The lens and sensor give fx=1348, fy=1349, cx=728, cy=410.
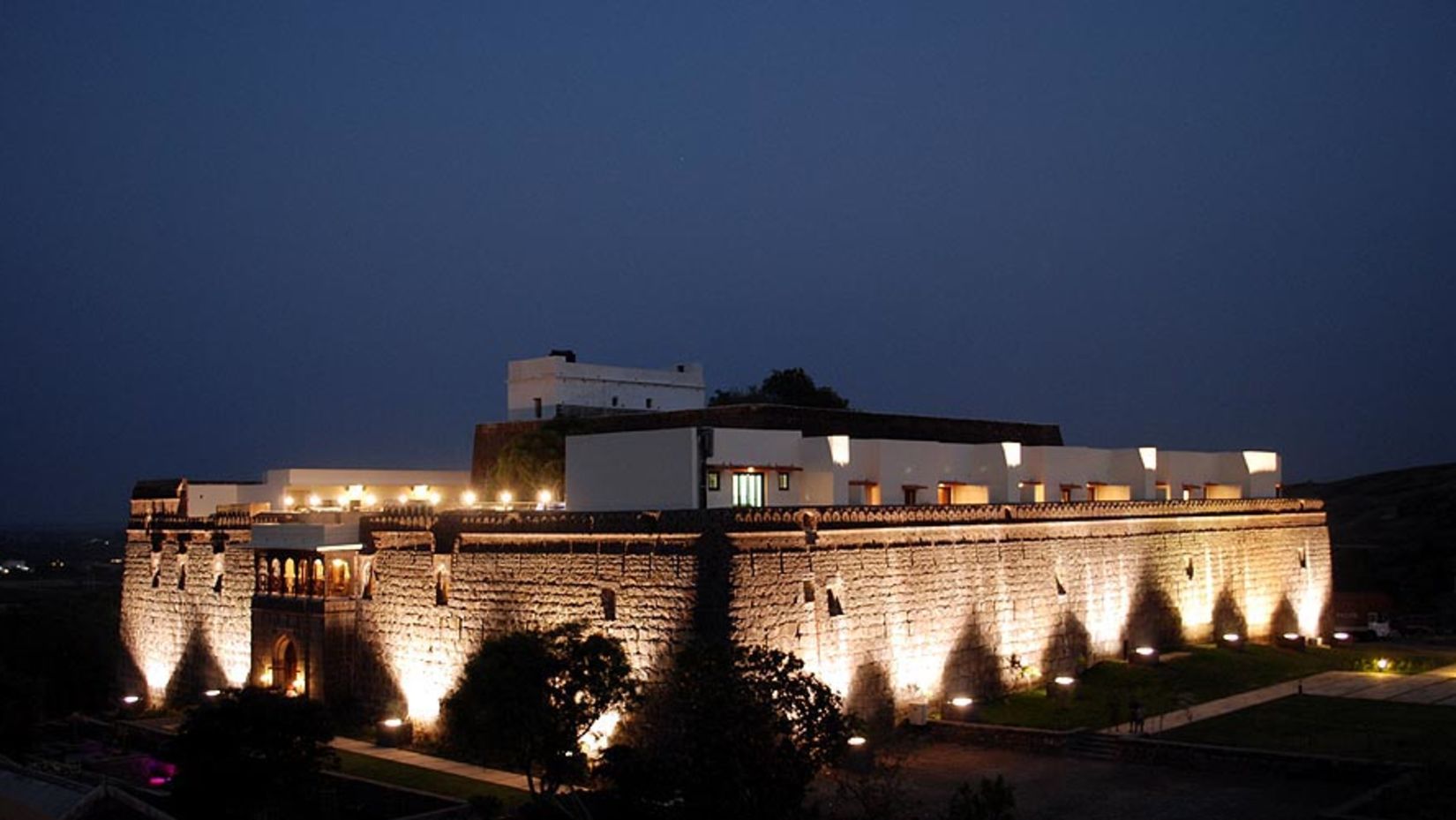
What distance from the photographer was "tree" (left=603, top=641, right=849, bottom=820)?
19.5 m

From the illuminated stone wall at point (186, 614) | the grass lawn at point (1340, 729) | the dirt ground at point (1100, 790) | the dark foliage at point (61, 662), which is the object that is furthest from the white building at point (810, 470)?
the dark foliage at point (61, 662)

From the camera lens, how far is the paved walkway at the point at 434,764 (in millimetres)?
25117

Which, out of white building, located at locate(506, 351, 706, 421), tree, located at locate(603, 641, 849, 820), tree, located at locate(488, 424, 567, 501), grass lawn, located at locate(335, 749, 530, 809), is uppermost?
white building, located at locate(506, 351, 706, 421)

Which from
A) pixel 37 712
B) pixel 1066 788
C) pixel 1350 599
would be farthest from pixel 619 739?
pixel 1350 599

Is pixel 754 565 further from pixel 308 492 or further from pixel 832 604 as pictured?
pixel 308 492

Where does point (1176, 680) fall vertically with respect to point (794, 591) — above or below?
below

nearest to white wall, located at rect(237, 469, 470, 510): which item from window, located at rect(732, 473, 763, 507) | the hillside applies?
window, located at rect(732, 473, 763, 507)

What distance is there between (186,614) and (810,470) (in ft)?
59.5

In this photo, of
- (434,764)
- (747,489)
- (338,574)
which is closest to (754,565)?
(747,489)

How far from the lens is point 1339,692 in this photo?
31.0 m

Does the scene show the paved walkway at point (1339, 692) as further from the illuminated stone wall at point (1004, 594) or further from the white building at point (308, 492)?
the white building at point (308, 492)

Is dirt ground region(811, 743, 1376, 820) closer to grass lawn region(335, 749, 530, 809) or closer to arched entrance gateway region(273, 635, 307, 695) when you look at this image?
grass lawn region(335, 749, 530, 809)

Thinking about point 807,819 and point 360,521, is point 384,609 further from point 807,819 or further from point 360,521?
point 807,819

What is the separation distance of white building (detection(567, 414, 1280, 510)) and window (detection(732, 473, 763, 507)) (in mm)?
23
